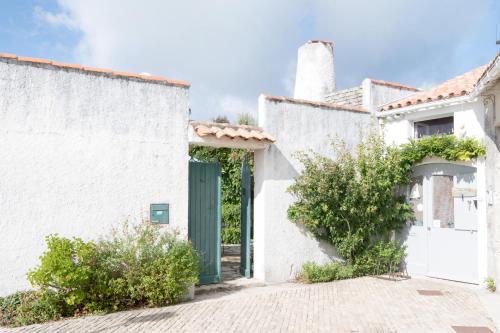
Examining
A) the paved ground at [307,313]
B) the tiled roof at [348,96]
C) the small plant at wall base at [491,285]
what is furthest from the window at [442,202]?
the tiled roof at [348,96]

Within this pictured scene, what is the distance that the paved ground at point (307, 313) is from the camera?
651cm

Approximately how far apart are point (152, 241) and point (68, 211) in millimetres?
1564

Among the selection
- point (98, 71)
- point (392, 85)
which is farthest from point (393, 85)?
point (98, 71)

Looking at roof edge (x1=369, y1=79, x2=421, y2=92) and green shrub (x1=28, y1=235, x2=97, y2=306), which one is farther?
roof edge (x1=369, y1=79, x2=421, y2=92)

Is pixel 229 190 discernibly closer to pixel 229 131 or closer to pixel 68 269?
pixel 229 131

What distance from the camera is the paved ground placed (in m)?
6.51

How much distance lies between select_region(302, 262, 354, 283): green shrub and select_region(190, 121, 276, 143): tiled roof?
3105 millimetres

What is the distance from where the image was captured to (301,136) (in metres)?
10.3

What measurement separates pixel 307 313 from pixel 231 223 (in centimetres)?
882

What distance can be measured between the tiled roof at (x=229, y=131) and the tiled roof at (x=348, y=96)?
12.8 feet

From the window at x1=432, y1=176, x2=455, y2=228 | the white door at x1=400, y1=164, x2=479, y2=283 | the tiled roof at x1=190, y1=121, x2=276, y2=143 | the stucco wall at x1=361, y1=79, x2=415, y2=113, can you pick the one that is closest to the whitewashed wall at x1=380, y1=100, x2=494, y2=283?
the white door at x1=400, y1=164, x2=479, y2=283

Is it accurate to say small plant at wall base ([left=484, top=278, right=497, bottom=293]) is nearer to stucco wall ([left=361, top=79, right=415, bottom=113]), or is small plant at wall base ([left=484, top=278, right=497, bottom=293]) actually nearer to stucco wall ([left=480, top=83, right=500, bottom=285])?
stucco wall ([left=480, top=83, right=500, bottom=285])

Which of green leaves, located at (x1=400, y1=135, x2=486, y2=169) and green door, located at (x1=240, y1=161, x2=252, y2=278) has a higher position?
green leaves, located at (x1=400, y1=135, x2=486, y2=169)

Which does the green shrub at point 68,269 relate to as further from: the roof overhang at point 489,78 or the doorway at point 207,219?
the roof overhang at point 489,78
